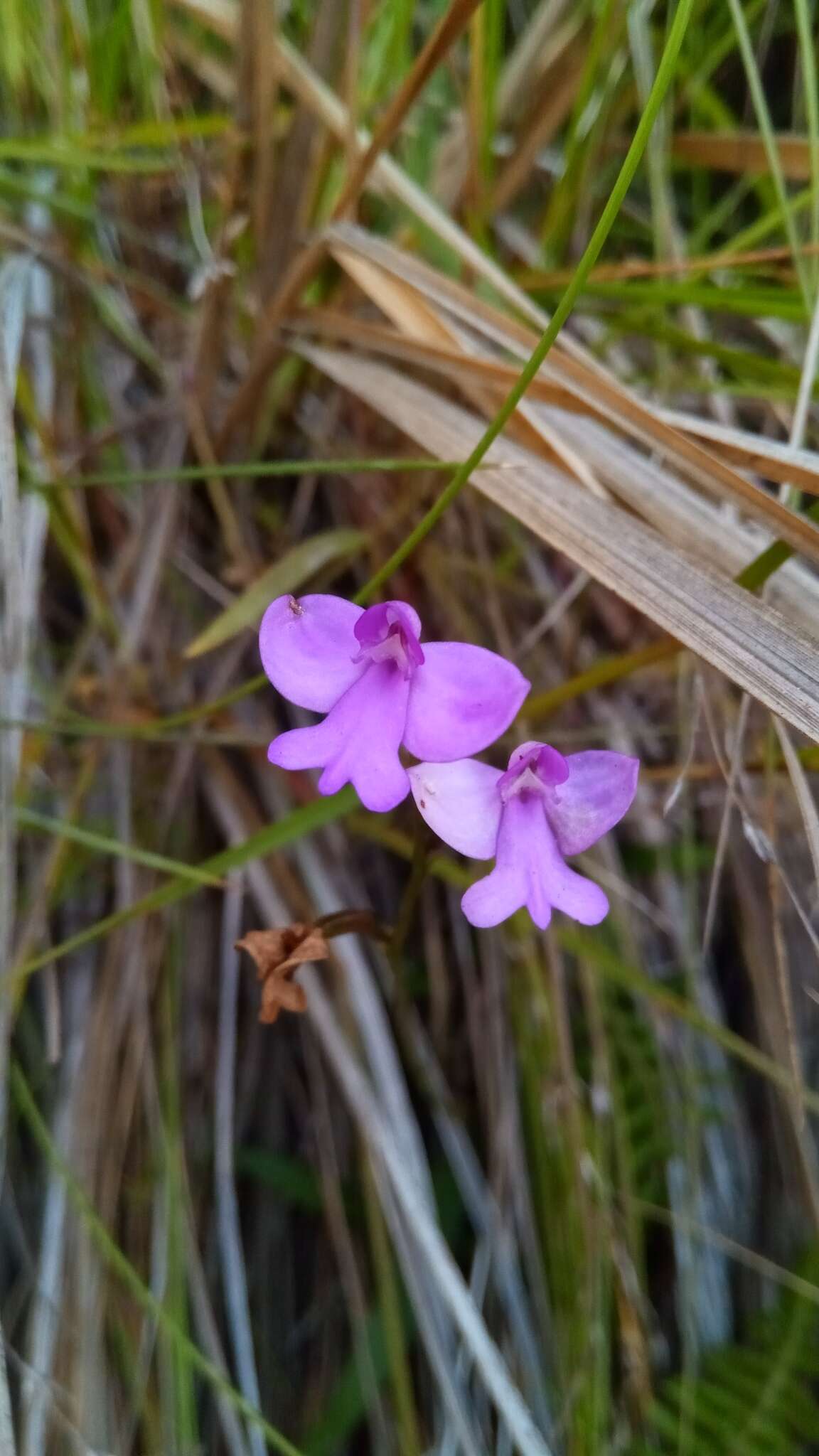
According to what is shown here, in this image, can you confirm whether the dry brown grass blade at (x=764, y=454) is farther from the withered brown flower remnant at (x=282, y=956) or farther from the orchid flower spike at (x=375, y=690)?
the withered brown flower remnant at (x=282, y=956)

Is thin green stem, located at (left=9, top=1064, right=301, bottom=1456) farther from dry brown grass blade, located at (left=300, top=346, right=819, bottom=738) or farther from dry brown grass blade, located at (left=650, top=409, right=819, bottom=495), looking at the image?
dry brown grass blade, located at (left=650, top=409, right=819, bottom=495)

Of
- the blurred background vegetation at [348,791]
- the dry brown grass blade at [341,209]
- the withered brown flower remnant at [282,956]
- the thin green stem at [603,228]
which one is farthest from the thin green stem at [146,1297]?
the dry brown grass blade at [341,209]

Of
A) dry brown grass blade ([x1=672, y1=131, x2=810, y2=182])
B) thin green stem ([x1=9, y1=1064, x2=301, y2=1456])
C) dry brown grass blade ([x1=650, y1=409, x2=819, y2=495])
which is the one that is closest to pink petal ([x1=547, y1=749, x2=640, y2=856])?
dry brown grass blade ([x1=650, y1=409, x2=819, y2=495])

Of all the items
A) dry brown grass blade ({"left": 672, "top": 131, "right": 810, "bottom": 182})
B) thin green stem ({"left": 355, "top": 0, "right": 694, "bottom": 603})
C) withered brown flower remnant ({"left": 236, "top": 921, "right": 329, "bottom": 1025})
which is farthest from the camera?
dry brown grass blade ({"left": 672, "top": 131, "right": 810, "bottom": 182})

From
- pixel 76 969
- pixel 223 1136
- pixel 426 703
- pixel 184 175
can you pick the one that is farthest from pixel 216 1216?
pixel 184 175

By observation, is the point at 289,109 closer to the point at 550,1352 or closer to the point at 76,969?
the point at 76,969
